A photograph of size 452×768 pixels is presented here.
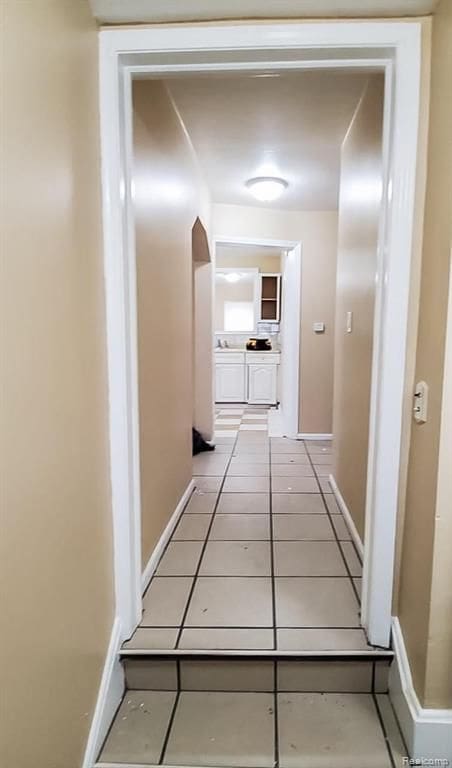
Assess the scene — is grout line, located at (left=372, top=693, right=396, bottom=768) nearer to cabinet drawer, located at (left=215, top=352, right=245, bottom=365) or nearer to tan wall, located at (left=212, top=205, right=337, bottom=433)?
tan wall, located at (left=212, top=205, right=337, bottom=433)

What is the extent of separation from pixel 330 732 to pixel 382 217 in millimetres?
1552

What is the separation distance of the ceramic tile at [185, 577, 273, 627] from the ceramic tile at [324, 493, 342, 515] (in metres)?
0.82

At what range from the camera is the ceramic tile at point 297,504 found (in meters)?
2.56

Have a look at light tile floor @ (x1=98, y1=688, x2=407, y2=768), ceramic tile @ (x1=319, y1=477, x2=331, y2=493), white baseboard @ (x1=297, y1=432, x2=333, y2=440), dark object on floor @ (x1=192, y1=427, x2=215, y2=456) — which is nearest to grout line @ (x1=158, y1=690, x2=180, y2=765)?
light tile floor @ (x1=98, y1=688, x2=407, y2=768)

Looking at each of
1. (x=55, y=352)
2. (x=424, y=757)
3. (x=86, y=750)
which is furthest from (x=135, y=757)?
(x=55, y=352)

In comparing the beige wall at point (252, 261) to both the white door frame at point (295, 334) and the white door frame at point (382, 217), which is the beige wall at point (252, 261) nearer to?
the white door frame at point (295, 334)

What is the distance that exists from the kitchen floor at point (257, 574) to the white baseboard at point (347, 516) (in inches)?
1.4

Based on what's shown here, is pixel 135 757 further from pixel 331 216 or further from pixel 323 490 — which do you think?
pixel 331 216

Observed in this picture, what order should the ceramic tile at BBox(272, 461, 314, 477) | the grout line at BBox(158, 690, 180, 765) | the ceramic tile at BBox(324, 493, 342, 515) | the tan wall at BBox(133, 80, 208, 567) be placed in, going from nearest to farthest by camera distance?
the grout line at BBox(158, 690, 180, 765) → the tan wall at BBox(133, 80, 208, 567) → the ceramic tile at BBox(324, 493, 342, 515) → the ceramic tile at BBox(272, 461, 314, 477)

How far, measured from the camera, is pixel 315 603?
Answer: 169 cm

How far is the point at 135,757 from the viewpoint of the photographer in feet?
4.09

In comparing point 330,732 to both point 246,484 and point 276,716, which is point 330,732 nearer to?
point 276,716

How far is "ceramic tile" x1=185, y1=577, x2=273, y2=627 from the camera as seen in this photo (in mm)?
1591

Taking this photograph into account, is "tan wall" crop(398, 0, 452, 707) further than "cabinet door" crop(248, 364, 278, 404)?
No
